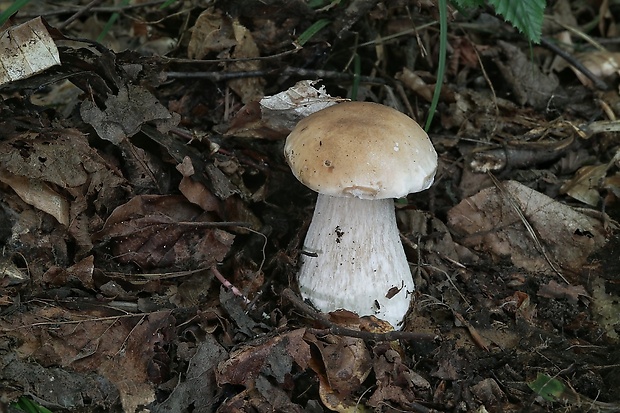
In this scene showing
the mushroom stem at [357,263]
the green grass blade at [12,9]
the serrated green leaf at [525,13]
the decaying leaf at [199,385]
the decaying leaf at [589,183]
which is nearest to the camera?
the decaying leaf at [199,385]

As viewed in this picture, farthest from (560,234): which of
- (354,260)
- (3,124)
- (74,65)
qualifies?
(3,124)

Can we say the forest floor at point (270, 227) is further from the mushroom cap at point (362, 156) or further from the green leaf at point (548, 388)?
the mushroom cap at point (362, 156)

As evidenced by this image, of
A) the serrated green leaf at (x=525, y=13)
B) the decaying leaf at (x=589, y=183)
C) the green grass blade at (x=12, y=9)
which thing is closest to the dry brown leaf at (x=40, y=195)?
the green grass blade at (x=12, y=9)

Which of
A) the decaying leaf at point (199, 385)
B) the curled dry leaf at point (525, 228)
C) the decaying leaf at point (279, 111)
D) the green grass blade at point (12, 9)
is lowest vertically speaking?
the curled dry leaf at point (525, 228)

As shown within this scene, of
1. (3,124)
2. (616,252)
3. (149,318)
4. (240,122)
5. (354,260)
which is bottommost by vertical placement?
(616,252)

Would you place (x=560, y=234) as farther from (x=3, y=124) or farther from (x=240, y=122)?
(x=3, y=124)

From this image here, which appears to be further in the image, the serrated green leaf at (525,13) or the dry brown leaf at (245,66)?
the dry brown leaf at (245,66)

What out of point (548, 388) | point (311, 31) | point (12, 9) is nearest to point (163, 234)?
point (12, 9)
